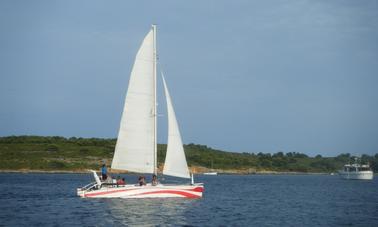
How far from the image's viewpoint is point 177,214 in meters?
44.4

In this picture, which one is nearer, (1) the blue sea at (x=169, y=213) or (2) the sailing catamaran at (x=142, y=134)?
(1) the blue sea at (x=169, y=213)

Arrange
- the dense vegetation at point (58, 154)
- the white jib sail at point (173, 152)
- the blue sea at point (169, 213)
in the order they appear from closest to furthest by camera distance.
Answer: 1. the blue sea at point (169, 213)
2. the white jib sail at point (173, 152)
3. the dense vegetation at point (58, 154)

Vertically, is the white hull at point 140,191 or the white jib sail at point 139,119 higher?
the white jib sail at point 139,119

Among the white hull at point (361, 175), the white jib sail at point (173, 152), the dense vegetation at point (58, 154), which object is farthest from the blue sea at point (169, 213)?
the white hull at point (361, 175)

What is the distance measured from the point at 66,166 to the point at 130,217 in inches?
4554

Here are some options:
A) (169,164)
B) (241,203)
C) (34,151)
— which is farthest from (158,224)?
(34,151)

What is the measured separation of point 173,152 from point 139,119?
4.41 meters

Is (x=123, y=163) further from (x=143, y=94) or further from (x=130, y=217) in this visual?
(x=130, y=217)

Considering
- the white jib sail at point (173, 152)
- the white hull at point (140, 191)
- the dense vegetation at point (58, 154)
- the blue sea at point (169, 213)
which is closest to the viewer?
the blue sea at point (169, 213)

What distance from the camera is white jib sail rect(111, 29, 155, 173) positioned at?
51562 mm

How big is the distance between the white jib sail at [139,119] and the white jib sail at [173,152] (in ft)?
5.06

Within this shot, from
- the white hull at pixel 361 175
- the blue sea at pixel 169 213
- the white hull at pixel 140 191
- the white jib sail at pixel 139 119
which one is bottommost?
the blue sea at pixel 169 213

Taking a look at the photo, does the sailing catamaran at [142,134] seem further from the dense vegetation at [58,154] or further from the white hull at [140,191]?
the dense vegetation at [58,154]

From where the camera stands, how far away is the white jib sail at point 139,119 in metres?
51.6
